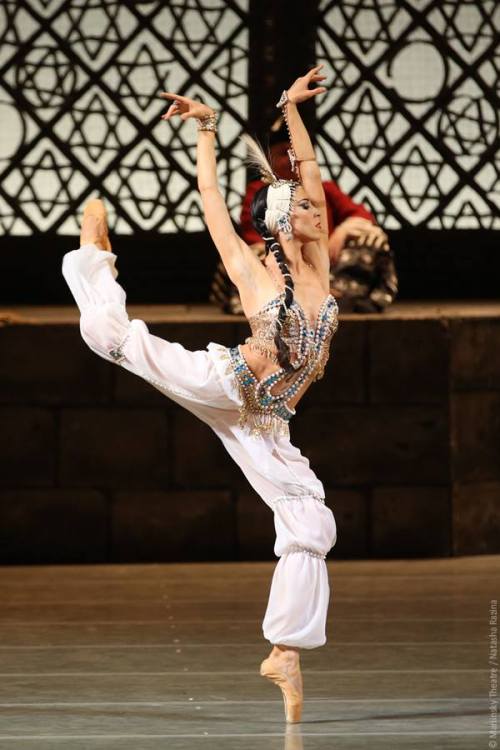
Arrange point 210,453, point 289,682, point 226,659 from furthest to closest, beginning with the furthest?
1. point 210,453
2. point 226,659
3. point 289,682

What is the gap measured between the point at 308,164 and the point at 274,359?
1.64 ft

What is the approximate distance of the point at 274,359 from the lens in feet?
13.3

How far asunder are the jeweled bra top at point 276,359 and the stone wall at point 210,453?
1987mm

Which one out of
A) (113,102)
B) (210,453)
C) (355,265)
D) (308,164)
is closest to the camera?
(308,164)

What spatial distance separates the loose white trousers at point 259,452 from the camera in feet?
13.1

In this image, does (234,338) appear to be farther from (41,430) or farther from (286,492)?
(286,492)

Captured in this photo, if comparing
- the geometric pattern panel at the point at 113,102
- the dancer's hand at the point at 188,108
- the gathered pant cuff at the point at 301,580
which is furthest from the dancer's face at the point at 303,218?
the geometric pattern panel at the point at 113,102

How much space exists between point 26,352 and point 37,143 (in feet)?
4.35

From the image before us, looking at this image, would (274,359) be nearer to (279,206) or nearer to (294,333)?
(294,333)

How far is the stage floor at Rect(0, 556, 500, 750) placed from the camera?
3.86 metres

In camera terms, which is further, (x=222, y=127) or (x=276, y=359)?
(x=222, y=127)

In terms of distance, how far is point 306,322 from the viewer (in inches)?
160

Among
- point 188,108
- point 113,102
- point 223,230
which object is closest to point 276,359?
point 223,230

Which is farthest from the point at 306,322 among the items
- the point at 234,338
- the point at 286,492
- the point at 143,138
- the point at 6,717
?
the point at 143,138
